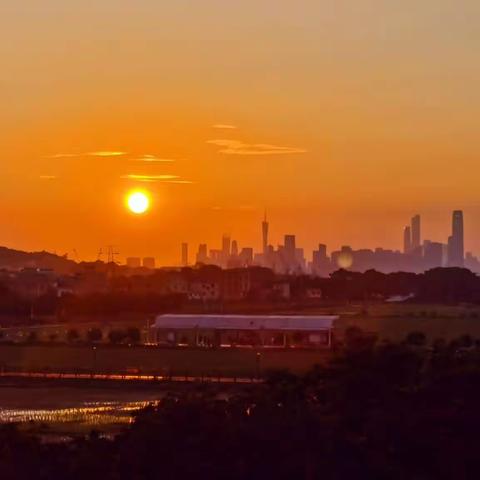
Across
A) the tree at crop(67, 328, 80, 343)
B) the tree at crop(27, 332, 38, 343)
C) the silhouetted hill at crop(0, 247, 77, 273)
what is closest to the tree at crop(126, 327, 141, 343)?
the tree at crop(67, 328, 80, 343)

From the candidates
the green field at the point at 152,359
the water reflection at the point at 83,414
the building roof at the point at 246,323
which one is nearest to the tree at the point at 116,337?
the green field at the point at 152,359

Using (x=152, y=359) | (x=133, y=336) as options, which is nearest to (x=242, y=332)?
(x=133, y=336)

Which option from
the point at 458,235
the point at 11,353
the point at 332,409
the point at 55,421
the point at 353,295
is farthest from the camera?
the point at 458,235

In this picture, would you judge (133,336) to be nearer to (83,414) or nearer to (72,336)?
(72,336)

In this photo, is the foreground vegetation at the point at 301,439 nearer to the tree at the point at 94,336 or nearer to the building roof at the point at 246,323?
the building roof at the point at 246,323

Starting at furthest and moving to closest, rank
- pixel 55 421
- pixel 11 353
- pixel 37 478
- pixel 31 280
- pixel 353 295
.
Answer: pixel 31 280, pixel 353 295, pixel 11 353, pixel 55 421, pixel 37 478

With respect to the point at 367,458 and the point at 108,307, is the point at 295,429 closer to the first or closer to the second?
the point at 367,458

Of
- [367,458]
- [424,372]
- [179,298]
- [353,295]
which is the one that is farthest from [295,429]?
[353,295]

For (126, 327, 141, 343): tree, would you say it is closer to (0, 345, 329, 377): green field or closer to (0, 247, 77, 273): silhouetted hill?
(0, 345, 329, 377): green field
